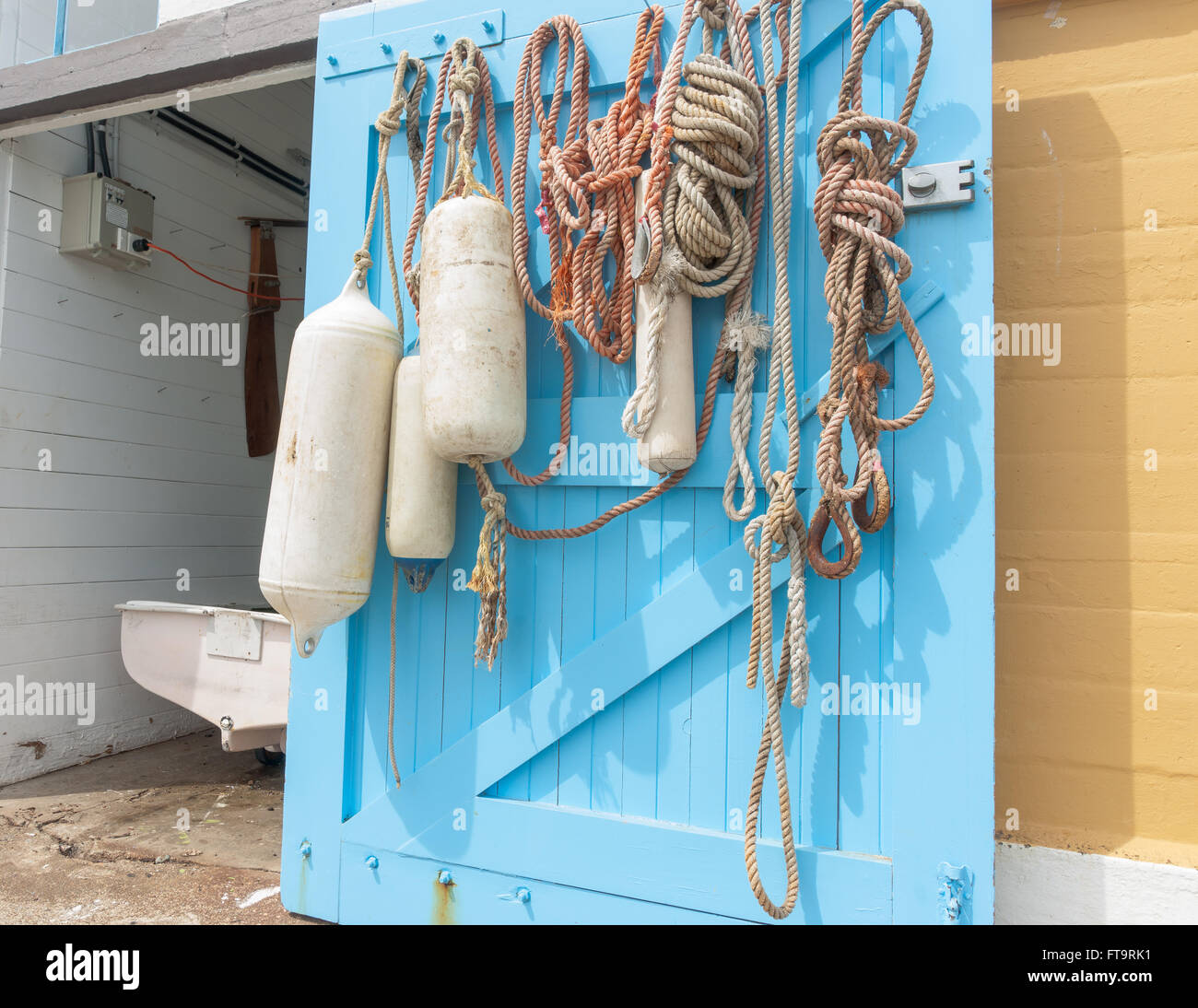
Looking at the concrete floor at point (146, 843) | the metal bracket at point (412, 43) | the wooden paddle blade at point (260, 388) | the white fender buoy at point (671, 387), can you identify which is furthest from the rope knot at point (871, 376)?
the wooden paddle blade at point (260, 388)

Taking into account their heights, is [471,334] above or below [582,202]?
below

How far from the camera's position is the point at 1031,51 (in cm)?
213

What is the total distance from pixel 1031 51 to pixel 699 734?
2.03 meters

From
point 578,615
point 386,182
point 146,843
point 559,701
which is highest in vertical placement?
point 386,182

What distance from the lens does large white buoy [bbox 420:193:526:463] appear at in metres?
2.03

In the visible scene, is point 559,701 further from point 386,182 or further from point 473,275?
point 386,182

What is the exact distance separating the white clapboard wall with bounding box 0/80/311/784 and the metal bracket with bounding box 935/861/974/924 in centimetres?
388

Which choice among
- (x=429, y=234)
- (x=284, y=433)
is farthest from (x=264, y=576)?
(x=429, y=234)

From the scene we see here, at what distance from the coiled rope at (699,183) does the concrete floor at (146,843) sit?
2066 mm

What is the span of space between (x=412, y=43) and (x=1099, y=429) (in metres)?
2.29

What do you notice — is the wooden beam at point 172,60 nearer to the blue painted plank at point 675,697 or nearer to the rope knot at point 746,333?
the rope knot at point 746,333

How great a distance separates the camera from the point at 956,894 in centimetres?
182

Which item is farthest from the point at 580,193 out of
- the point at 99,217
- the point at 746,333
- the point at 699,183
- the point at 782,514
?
the point at 99,217

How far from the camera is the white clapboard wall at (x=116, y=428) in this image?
3.70 m
